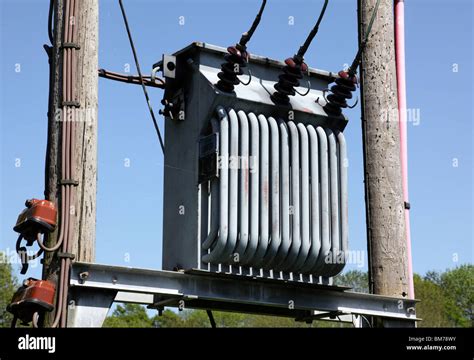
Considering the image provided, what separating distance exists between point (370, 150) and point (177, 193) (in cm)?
193

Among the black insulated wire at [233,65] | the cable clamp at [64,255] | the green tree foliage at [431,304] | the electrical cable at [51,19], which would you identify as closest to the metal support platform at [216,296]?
the cable clamp at [64,255]

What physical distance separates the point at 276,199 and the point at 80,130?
1684mm

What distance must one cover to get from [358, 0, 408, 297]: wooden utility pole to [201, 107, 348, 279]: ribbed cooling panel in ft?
1.84

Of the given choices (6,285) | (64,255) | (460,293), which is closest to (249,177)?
(64,255)

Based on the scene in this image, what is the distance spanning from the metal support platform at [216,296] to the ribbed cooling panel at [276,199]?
146 millimetres

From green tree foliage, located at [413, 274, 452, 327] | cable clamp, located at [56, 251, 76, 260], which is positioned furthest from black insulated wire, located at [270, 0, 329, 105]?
green tree foliage, located at [413, 274, 452, 327]

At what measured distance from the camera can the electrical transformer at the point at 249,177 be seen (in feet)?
22.5

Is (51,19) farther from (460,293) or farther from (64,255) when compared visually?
(460,293)

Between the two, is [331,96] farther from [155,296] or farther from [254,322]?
[254,322]

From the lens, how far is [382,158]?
8047 millimetres

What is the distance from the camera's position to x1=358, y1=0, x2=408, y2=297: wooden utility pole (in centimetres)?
784
